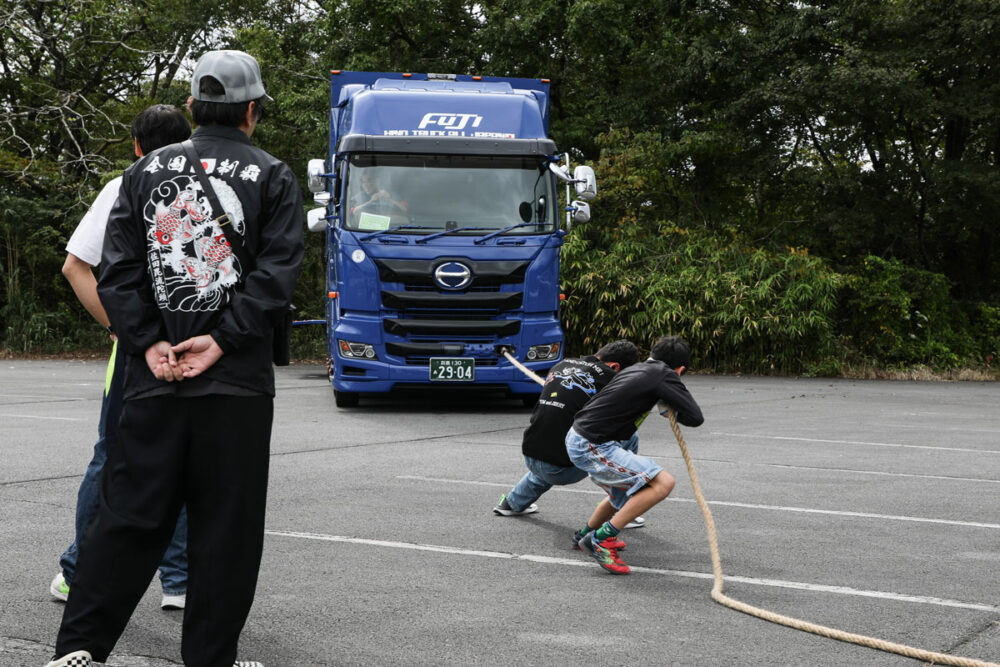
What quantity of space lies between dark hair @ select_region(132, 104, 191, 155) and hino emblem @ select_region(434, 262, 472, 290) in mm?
7486

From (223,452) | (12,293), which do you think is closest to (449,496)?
(223,452)

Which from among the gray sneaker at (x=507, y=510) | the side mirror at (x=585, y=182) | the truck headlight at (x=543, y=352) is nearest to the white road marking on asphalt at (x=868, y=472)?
the gray sneaker at (x=507, y=510)

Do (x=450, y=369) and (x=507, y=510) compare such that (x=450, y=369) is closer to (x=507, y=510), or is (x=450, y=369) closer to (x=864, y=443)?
(x=864, y=443)

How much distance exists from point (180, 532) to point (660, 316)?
601 inches

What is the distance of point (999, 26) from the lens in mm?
19578

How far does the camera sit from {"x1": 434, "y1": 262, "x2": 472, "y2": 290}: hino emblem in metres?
11.4

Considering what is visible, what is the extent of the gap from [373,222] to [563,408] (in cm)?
614

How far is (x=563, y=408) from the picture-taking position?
5.89m

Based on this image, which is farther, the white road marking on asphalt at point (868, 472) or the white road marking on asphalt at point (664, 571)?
the white road marking on asphalt at point (868, 472)

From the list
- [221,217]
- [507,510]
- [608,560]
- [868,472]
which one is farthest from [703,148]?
[221,217]

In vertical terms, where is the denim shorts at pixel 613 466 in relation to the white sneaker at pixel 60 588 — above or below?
above

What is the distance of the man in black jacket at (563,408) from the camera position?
5.85 meters

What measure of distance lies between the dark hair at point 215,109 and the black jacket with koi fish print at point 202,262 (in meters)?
0.09

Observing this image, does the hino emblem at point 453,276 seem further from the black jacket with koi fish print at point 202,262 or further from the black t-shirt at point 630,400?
the black jacket with koi fish print at point 202,262
